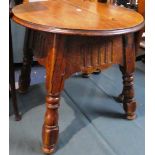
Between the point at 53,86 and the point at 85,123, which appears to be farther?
the point at 85,123

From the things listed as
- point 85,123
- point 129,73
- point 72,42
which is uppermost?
point 72,42

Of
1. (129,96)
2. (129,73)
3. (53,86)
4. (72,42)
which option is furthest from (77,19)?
(129,96)

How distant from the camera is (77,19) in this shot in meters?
1.05

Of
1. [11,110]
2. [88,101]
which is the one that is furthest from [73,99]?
[11,110]

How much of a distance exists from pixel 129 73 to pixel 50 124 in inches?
18.7

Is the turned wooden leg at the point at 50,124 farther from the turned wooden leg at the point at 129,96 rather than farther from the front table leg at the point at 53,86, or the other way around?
the turned wooden leg at the point at 129,96

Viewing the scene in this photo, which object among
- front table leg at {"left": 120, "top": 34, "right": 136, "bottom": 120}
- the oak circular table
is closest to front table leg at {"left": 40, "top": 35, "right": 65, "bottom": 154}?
the oak circular table

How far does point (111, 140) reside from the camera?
1.20 meters

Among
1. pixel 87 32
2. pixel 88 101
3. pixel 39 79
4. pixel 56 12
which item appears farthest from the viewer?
pixel 39 79

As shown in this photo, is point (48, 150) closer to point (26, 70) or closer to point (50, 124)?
point (50, 124)

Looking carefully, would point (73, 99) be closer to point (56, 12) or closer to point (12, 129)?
point (12, 129)

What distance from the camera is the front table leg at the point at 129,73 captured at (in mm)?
1176

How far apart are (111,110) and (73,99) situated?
9.4 inches

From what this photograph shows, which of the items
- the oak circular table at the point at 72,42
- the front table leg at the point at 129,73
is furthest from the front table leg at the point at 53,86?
the front table leg at the point at 129,73
